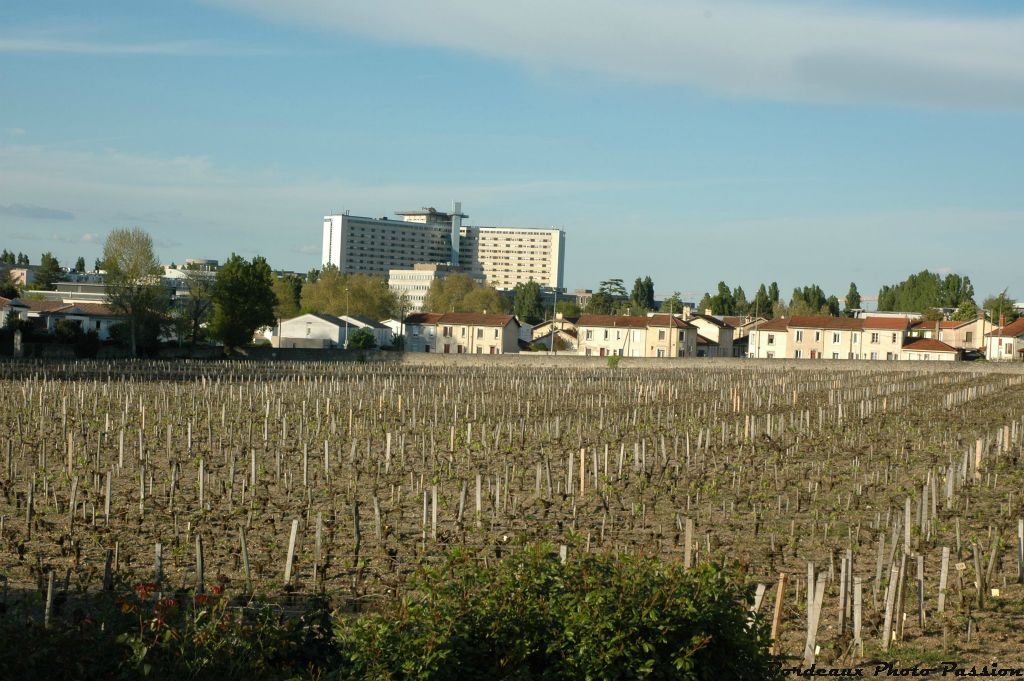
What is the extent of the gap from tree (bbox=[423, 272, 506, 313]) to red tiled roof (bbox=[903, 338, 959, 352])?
63.9 m

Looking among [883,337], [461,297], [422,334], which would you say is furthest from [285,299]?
[883,337]

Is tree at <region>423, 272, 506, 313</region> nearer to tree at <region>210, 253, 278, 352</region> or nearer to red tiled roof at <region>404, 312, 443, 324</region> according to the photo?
red tiled roof at <region>404, 312, 443, 324</region>

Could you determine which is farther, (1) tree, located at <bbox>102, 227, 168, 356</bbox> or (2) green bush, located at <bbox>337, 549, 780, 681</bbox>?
(1) tree, located at <bbox>102, 227, 168, 356</bbox>

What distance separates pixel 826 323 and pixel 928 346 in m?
10.1

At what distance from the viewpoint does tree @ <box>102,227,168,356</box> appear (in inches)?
3184

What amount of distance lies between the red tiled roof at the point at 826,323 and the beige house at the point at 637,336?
9.53 meters

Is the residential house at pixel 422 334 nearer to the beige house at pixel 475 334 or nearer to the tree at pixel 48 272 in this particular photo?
the beige house at pixel 475 334

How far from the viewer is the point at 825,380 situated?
67375mm

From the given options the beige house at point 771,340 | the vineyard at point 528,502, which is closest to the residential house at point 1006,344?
the beige house at point 771,340

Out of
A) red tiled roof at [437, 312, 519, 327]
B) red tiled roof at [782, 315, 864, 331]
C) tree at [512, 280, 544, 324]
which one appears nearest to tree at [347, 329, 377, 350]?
red tiled roof at [437, 312, 519, 327]

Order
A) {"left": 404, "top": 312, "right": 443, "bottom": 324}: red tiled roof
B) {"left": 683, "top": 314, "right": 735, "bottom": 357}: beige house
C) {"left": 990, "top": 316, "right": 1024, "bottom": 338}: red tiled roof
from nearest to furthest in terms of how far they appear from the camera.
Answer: {"left": 990, "top": 316, "right": 1024, "bottom": 338}: red tiled roof, {"left": 404, "top": 312, "right": 443, "bottom": 324}: red tiled roof, {"left": 683, "top": 314, "right": 735, "bottom": 357}: beige house

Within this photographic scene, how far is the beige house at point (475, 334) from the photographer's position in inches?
4505

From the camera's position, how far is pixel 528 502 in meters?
20.1

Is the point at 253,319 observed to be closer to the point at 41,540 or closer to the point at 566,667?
the point at 41,540
